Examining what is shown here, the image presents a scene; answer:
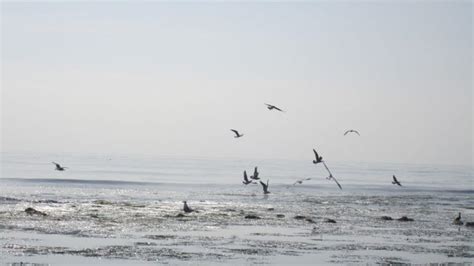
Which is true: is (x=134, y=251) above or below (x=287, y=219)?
below

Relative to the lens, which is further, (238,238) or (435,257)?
(238,238)

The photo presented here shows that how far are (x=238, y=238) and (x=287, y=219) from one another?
756cm

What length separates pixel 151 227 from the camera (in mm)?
30781

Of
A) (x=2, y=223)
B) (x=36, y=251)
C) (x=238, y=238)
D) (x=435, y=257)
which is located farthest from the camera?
(x=2, y=223)

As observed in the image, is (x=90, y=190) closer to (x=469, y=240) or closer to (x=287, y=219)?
(x=287, y=219)

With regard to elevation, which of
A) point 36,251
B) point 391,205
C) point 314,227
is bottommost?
point 36,251

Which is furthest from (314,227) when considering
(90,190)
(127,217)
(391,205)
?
(90,190)

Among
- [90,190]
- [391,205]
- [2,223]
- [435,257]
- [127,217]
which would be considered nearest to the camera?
[435,257]

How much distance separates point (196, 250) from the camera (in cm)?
2475

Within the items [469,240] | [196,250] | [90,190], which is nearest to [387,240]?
[469,240]

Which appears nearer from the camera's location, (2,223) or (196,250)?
(196,250)

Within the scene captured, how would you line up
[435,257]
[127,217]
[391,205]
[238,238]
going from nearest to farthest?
[435,257], [238,238], [127,217], [391,205]

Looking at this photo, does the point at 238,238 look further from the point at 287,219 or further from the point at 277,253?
the point at 287,219

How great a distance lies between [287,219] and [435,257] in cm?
1123
